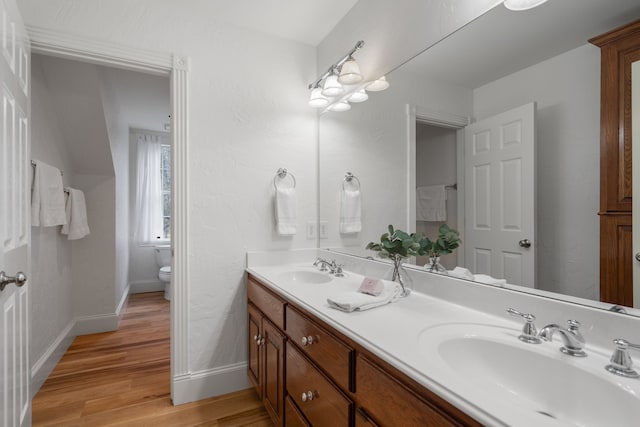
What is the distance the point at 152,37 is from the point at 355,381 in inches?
82.2

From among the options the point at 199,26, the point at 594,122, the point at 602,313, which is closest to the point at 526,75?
the point at 594,122

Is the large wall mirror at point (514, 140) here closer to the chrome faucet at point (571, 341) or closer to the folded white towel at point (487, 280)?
the folded white towel at point (487, 280)

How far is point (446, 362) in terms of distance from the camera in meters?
0.85

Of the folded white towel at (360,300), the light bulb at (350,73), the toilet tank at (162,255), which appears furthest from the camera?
the toilet tank at (162,255)

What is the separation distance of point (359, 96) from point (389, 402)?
166 cm

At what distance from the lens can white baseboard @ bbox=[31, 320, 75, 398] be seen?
81.4 inches

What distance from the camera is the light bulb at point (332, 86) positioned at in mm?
1999

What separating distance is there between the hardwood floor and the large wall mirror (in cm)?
145

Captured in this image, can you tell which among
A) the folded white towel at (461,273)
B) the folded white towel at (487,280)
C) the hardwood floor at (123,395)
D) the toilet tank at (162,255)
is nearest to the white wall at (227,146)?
the hardwood floor at (123,395)

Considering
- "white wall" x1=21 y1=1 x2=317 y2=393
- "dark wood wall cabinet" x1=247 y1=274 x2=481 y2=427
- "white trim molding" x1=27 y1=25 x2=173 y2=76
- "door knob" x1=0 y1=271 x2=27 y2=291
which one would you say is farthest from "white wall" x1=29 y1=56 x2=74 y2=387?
"dark wood wall cabinet" x1=247 y1=274 x2=481 y2=427

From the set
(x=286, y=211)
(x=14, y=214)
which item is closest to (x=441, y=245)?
(x=286, y=211)

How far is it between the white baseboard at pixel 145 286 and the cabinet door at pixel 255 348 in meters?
3.25

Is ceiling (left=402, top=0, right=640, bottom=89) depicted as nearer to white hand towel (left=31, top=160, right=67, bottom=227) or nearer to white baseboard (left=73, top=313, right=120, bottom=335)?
white hand towel (left=31, top=160, right=67, bottom=227)

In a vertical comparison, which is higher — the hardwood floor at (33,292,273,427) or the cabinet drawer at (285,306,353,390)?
the cabinet drawer at (285,306,353,390)
